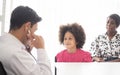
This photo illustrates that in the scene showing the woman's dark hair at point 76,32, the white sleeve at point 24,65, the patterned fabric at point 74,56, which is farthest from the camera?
the woman's dark hair at point 76,32

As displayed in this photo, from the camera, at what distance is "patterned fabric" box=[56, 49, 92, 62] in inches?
93.4

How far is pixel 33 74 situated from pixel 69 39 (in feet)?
5.56

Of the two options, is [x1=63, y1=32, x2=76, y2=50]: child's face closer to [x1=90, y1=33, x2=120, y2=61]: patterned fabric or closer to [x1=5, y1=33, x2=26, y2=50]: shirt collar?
[x1=90, y1=33, x2=120, y2=61]: patterned fabric

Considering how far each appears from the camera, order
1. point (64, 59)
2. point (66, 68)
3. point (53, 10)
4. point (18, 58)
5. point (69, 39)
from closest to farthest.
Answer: point (18, 58) → point (66, 68) → point (64, 59) → point (69, 39) → point (53, 10)

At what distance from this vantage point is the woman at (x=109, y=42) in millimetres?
2758

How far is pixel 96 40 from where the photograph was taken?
2875 mm

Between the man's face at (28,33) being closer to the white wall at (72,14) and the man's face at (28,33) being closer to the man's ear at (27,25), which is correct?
the man's ear at (27,25)

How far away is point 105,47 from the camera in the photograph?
280 cm

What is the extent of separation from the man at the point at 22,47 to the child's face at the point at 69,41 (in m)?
1.30

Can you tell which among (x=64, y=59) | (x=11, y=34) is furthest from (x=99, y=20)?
(x=11, y=34)

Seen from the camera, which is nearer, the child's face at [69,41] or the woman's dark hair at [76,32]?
the child's face at [69,41]

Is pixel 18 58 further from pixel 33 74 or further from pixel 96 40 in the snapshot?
pixel 96 40

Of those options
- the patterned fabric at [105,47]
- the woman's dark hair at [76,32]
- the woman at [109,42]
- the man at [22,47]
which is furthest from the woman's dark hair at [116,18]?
the man at [22,47]

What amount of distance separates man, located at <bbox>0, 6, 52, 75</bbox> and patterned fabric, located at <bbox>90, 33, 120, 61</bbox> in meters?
1.65
